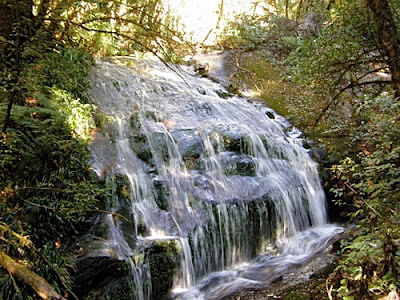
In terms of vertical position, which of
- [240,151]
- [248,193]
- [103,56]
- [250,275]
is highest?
[103,56]

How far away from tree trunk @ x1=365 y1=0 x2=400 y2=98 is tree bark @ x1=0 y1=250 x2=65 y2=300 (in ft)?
17.3

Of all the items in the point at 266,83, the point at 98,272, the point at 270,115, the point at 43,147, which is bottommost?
the point at 98,272

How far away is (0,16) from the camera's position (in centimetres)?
443

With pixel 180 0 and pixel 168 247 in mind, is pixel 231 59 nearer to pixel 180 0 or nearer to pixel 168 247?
pixel 180 0

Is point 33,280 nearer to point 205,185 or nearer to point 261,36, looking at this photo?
point 205,185

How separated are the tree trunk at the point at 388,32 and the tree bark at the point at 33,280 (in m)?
5.28

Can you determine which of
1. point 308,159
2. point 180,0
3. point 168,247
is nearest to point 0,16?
point 168,247

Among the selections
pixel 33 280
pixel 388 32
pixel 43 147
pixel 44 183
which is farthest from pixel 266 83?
pixel 33 280

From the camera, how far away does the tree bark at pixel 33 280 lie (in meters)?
2.09

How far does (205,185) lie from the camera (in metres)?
6.96

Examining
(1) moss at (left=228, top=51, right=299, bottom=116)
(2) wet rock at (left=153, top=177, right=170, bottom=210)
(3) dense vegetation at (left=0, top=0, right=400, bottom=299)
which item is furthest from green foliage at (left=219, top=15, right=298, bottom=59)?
(2) wet rock at (left=153, top=177, right=170, bottom=210)

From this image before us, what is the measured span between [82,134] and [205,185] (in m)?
2.79

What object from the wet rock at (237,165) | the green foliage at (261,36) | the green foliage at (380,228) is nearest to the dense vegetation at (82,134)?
the green foliage at (380,228)

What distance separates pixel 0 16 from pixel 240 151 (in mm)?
5613
